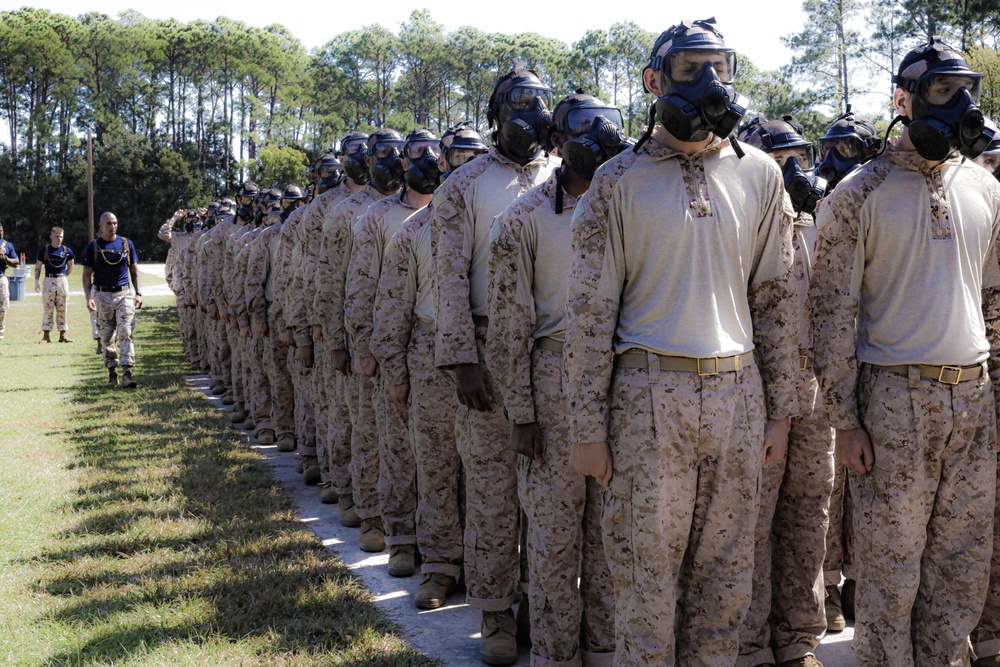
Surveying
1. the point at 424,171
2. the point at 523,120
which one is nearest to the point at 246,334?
the point at 424,171

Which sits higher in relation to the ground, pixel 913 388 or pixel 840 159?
pixel 840 159

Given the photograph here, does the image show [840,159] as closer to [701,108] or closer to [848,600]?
[848,600]

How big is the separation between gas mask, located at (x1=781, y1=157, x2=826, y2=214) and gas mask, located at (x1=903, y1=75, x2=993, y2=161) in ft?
3.59

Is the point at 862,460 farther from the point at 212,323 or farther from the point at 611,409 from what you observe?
the point at 212,323

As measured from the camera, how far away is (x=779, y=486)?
4207mm

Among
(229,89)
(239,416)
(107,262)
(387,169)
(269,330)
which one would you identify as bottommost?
(239,416)

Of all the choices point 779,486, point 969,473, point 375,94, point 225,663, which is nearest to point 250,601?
point 225,663

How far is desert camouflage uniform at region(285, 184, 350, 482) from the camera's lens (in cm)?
760

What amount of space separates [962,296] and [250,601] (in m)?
3.64

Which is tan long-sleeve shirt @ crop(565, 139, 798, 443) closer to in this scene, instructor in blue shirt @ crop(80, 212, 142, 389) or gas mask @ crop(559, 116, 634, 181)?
gas mask @ crop(559, 116, 634, 181)

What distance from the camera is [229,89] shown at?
72438 millimetres

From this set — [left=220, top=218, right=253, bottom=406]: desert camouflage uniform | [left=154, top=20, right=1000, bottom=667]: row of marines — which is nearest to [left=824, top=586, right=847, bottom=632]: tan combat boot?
[left=154, top=20, right=1000, bottom=667]: row of marines

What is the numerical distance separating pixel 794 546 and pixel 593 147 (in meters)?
1.89

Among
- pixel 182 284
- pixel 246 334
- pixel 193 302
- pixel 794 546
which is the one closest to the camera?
pixel 794 546
